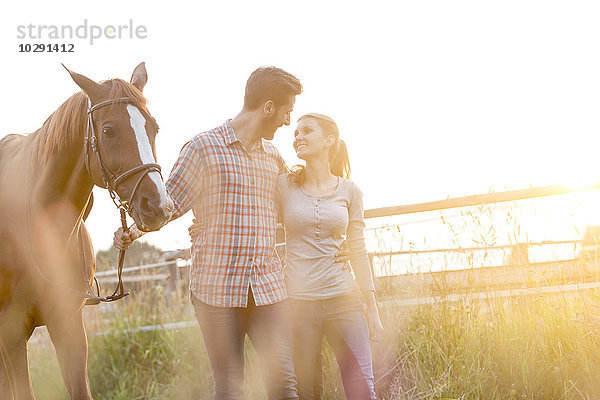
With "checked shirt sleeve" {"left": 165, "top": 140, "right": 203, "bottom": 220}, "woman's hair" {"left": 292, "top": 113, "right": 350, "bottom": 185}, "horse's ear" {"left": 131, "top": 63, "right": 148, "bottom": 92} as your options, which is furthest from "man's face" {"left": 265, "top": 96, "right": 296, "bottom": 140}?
"horse's ear" {"left": 131, "top": 63, "right": 148, "bottom": 92}

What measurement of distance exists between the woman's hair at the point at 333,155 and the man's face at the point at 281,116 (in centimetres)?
30

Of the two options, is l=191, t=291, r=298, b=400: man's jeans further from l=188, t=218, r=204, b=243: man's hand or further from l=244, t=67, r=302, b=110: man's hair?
l=244, t=67, r=302, b=110: man's hair

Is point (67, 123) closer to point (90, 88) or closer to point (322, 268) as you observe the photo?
point (90, 88)

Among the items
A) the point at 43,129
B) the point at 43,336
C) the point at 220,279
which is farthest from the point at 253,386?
the point at 43,336

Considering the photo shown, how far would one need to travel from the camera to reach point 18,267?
9.96 feet

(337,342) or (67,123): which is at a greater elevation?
(67,123)

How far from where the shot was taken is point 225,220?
272cm

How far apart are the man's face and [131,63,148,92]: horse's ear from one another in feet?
2.76

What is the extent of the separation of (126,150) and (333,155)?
1.22 m

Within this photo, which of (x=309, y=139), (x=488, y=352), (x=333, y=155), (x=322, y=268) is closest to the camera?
(x=322, y=268)

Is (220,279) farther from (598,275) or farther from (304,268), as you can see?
(598,275)

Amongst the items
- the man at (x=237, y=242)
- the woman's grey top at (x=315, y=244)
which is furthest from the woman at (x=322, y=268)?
the man at (x=237, y=242)

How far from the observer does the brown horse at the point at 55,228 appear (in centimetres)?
287

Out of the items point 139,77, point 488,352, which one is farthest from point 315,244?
point 488,352
